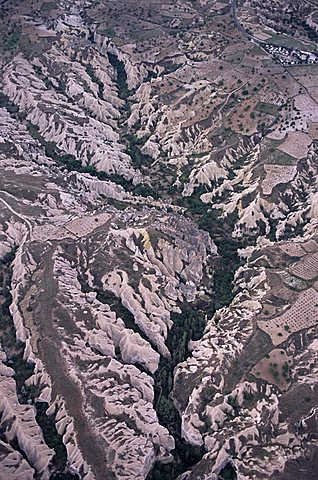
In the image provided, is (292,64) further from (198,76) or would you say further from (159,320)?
(159,320)

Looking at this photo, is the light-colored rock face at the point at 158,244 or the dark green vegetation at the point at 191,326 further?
the dark green vegetation at the point at 191,326

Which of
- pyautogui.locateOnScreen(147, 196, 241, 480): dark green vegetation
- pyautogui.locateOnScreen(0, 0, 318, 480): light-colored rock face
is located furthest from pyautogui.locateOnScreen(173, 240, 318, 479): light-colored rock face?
pyautogui.locateOnScreen(147, 196, 241, 480): dark green vegetation

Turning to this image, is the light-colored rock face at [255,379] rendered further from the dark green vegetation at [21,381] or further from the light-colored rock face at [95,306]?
the dark green vegetation at [21,381]

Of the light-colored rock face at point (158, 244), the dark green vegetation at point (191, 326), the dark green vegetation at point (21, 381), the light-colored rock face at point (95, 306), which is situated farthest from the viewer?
the dark green vegetation at point (191, 326)

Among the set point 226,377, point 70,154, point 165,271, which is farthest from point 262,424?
point 70,154

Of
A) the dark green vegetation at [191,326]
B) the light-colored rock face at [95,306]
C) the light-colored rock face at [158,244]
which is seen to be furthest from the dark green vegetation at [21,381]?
the dark green vegetation at [191,326]

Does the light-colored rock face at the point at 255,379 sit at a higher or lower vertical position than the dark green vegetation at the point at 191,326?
higher

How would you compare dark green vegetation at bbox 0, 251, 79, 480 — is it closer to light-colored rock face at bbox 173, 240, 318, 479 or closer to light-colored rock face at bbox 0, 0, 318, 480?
light-colored rock face at bbox 0, 0, 318, 480
